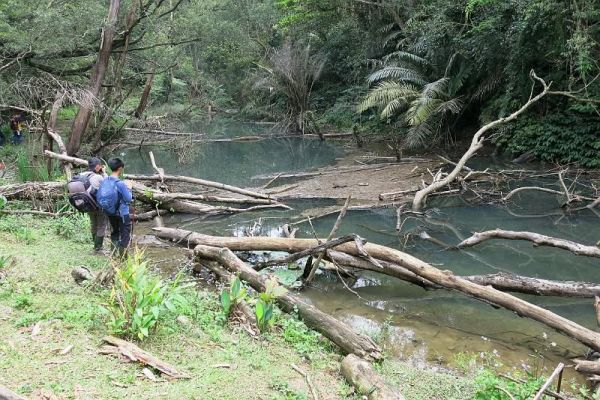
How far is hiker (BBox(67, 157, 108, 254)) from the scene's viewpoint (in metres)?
6.71

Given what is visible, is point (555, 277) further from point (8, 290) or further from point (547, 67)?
point (547, 67)

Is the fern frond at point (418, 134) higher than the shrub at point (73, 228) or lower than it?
lower

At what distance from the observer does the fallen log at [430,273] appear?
4.91 m

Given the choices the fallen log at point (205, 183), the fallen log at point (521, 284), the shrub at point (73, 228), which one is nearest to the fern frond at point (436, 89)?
the fallen log at point (205, 183)

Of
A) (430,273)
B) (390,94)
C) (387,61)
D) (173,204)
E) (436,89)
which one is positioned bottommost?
(173,204)

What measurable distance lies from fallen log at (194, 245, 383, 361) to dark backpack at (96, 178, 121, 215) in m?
1.47

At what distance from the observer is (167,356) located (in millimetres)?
3953

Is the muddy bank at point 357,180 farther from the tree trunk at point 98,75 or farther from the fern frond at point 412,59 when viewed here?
the tree trunk at point 98,75

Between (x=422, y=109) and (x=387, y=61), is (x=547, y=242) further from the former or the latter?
(x=387, y=61)

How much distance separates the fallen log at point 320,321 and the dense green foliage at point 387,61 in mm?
7494

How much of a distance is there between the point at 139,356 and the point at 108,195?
3131 mm

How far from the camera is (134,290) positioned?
4164 millimetres

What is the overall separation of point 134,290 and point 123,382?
0.91 metres

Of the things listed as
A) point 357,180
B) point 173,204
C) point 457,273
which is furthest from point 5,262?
point 357,180
